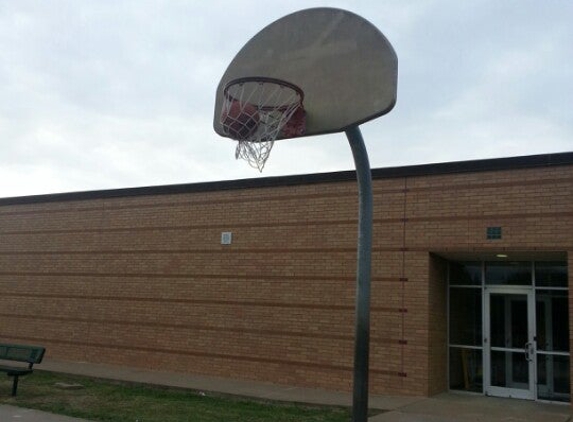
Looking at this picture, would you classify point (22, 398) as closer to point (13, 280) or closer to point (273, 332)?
point (273, 332)

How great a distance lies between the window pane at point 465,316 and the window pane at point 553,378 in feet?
4.52

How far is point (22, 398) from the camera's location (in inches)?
471

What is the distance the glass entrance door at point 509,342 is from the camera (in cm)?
1308

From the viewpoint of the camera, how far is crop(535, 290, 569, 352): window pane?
41.9ft

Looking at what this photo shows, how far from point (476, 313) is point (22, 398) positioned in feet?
30.7

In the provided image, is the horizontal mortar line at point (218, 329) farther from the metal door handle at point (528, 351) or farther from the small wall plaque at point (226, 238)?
the metal door handle at point (528, 351)

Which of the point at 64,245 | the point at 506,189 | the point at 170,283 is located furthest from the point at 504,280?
the point at 64,245

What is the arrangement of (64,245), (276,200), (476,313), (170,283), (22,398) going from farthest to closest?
(64,245), (170,283), (276,200), (476,313), (22,398)

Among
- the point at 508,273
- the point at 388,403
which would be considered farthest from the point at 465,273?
the point at 388,403

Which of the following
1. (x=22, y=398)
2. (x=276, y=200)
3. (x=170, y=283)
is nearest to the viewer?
(x=22, y=398)

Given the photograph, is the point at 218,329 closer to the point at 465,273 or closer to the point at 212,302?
the point at 212,302

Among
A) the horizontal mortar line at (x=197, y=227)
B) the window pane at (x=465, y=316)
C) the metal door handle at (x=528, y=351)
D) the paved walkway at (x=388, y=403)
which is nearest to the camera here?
the paved walkway at (x=388, y=403)

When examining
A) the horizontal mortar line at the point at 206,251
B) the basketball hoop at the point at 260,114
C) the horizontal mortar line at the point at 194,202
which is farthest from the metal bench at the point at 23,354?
the basketball hoop at the point at 260,114

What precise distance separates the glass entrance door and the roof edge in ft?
8.98
